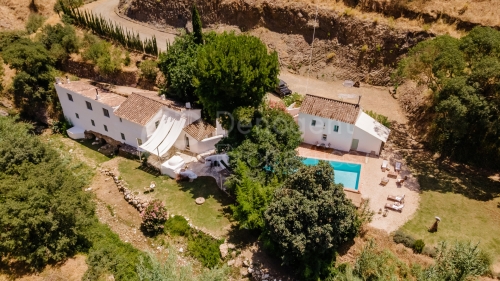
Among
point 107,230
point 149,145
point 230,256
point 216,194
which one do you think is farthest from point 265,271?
point 149,145

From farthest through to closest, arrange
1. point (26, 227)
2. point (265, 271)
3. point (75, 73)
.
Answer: point (75, 73) < point (265, 271) < point (26, 227)

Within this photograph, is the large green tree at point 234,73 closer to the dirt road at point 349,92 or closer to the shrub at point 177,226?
the shrub at point 177,226

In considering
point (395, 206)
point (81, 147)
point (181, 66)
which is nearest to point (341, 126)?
point (395, 206)

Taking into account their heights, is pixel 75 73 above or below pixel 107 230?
above

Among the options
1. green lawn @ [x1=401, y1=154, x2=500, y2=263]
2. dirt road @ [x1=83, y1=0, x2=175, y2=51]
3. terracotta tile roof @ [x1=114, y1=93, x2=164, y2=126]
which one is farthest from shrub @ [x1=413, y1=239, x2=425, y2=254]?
dirt road @ [x1=83, y1=0, x2=175, y2=51]

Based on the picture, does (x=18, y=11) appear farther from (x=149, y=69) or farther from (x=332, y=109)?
(x=332, y=109)

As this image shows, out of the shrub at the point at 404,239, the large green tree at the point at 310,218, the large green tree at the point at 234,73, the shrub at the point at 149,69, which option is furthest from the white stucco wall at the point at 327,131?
the shrub at the point at 149,69

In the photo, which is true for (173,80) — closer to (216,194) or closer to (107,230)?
(216,194)

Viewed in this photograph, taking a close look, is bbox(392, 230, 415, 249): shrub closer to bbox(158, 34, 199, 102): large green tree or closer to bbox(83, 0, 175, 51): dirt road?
bbox(158, 34, 199, 102): large green tree
